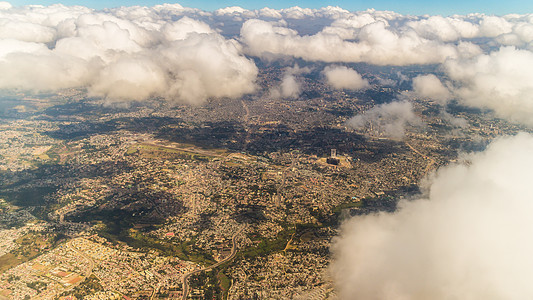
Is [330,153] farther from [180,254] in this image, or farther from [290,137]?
[180,254]

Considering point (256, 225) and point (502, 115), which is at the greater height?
point (502, 115)

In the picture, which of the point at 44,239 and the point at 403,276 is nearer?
the point at 403,276

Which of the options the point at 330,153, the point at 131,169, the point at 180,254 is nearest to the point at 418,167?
the point at 330,153

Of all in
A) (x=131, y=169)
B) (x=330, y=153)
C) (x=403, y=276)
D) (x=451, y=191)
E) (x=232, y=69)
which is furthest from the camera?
(x=232, y=69)

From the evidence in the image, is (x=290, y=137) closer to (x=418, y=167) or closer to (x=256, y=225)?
(x=418, y=167)

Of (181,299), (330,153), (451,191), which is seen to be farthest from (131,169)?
(451,191)

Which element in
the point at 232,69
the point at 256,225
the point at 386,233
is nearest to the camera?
the point at 386,233

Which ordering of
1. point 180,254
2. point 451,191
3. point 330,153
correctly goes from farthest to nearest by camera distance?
point 330,153 → point 180,254 → point 451,191

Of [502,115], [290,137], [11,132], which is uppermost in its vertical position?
[502,115]

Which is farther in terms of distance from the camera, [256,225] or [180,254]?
[256,225]
